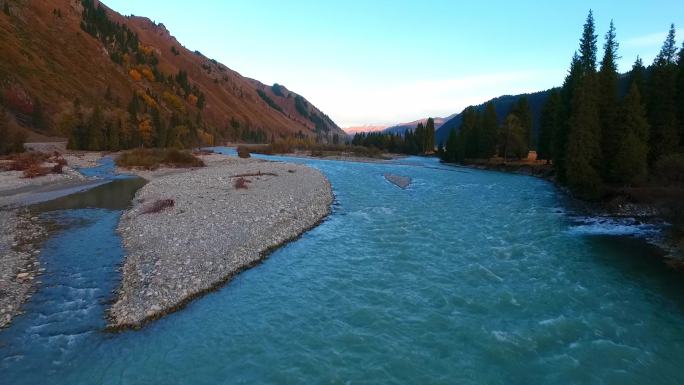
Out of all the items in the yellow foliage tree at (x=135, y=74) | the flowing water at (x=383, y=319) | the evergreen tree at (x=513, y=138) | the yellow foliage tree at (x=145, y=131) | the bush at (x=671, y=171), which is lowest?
the flowing water at (x=383, y=319)

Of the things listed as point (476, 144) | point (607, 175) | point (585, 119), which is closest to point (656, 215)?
point (607, 175)

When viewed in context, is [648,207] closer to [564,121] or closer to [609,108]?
[609,108]

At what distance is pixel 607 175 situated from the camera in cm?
4047

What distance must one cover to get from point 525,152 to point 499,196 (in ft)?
151

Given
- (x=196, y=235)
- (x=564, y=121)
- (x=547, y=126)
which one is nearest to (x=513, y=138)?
(x=547, y=126)

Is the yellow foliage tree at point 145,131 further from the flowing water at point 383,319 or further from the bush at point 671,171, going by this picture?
the bush at point 671,171

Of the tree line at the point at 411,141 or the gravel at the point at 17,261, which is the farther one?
the tree line at the point at 411,141

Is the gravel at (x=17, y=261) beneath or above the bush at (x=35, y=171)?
beneath

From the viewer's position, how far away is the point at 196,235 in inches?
909

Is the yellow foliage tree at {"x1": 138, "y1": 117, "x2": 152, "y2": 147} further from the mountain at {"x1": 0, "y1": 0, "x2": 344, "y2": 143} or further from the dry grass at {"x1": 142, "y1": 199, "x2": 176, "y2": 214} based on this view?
the dry grass at {"x1": 142, "y1": 199, "x2": 176, "y2": 214}

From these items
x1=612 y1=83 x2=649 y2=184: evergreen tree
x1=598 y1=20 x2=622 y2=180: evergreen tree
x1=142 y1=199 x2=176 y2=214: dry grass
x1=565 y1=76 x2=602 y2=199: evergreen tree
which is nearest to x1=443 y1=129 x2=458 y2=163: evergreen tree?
x1=598 y1=20 x2=622 y2=180: evergreen tree

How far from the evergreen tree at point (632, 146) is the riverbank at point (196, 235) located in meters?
28.8

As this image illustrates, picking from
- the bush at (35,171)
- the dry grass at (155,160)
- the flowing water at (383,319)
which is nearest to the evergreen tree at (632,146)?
the flowing water at (383,319)

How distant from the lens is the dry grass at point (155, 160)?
6688 cm
